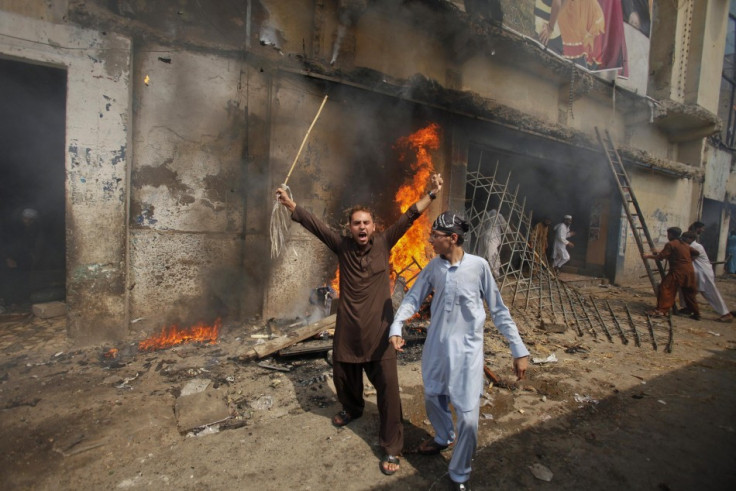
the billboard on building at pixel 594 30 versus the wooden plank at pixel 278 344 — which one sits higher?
the billboard on building at pixel 594 30

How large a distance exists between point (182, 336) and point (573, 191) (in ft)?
41.1

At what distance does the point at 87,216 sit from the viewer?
4.64 m

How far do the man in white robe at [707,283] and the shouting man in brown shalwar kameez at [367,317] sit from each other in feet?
26.4

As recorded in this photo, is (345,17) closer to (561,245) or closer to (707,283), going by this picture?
(561,245)

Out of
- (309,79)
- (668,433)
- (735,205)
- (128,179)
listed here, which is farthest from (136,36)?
(735,205)

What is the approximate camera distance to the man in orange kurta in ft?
24.7

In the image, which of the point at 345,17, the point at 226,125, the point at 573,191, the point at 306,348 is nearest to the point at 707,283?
the point at 573,191

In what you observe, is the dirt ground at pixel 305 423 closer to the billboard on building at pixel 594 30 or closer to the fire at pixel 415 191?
the fire at pixel 415 191

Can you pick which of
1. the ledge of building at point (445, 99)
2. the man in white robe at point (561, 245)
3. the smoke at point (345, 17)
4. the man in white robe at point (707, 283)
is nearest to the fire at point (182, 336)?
the ledge of building at point (445, 99)

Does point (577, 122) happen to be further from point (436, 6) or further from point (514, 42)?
point (436, 6)

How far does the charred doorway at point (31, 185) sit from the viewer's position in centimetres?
718

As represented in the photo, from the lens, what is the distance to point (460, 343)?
2521 millimetres

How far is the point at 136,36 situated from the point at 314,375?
513 centimetres

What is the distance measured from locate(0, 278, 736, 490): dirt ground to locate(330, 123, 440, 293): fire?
8.02ft
